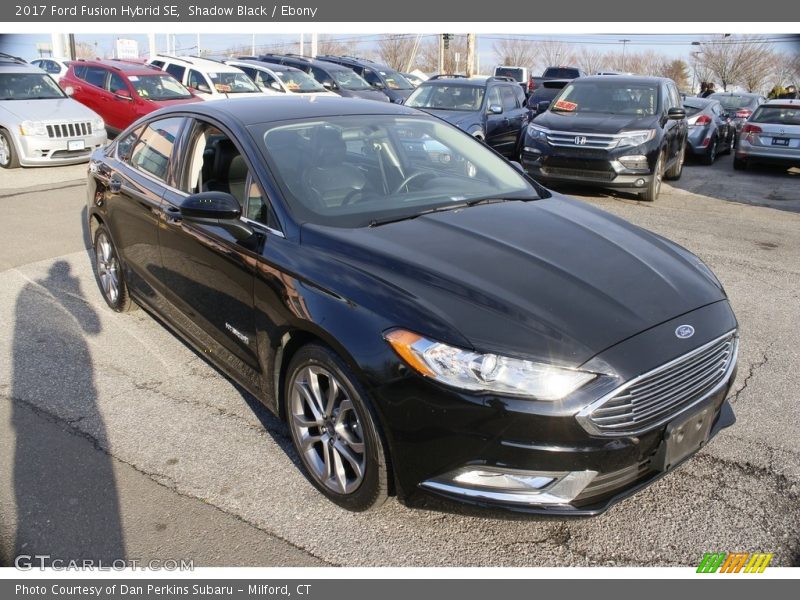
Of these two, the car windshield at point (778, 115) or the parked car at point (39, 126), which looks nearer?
the parked car at point (39, 126)

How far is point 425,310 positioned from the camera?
2.70 m

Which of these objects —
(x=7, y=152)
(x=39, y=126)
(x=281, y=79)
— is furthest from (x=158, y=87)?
(x=281, y=79)

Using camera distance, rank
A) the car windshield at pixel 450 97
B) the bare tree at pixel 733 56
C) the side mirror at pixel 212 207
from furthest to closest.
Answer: the bare tree at pixel 733 56, the car windshield at pixel 450 97, the side mirror at pixel 212 207

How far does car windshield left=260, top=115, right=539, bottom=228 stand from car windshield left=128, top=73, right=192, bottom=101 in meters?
11.7

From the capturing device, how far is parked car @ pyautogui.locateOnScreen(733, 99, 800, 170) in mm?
13391

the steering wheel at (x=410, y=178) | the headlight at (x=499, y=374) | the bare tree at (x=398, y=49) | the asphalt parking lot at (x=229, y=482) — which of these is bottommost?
the asphalt parking lot at (x=229, y=482)

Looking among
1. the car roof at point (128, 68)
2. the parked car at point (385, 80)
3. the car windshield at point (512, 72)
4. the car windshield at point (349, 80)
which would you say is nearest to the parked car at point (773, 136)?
the parked car at point (385, 80)

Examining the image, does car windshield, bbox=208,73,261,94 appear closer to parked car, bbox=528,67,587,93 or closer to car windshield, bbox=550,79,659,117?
car windshield, bbox=550,79,659,117

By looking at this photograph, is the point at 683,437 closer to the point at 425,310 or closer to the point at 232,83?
the point at 425,310

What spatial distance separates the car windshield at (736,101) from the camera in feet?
67.4

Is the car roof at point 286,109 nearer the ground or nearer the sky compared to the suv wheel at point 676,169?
nearer the sky

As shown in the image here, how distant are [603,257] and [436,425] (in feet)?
4.16

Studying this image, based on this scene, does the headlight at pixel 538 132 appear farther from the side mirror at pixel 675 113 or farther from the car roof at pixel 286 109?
the car roof at pixel 286 109

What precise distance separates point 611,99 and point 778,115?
5.12 m
